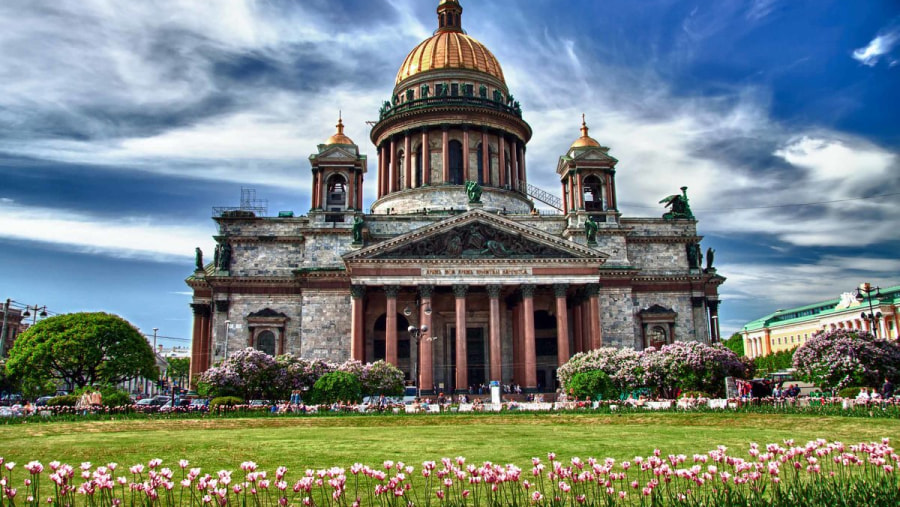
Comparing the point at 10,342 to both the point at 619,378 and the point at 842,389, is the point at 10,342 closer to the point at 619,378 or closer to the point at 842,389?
the point at 619,378

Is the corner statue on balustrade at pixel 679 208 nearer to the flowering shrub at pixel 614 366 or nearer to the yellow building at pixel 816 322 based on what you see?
the flowering shrub at pixel 614 366

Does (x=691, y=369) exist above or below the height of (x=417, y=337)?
below

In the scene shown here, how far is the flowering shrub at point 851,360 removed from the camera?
3688 cm

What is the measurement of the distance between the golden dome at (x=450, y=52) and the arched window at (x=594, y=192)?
1803 cm

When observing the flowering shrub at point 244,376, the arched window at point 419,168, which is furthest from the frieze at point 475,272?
the arched window at point 419,168

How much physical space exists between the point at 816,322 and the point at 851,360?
8415 centimetres

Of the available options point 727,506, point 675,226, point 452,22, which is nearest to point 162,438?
point 727,506

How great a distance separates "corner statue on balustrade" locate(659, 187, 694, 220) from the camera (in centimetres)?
5925

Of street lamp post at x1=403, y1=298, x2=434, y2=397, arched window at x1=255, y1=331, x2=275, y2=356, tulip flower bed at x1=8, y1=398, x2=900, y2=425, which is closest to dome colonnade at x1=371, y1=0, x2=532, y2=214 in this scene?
street lamp post at x1=403, y1=298, x2=434, y2=397

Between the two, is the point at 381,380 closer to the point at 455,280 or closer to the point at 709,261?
the point at 455,280

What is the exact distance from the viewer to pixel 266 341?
2137 inches

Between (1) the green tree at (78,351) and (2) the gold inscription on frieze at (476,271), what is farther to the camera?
(2) the gold inscription on frieze at (476,271)

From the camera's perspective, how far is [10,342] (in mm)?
93438

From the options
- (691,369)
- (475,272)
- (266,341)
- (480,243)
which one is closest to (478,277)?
(475,272)
